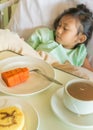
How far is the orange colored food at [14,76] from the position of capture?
0.85 m

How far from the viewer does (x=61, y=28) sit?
1.45 m

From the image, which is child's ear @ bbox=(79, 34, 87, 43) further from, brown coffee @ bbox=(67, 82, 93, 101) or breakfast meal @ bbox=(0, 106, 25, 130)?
breakfast meal @ bbox=(0, 106, 25, 130)

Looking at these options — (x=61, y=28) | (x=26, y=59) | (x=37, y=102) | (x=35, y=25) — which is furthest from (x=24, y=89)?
(x=35, y=25)

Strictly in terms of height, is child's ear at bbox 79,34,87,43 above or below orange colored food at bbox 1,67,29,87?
below

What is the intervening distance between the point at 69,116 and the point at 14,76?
0.72ft

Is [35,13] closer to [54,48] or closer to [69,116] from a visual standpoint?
[54,48]

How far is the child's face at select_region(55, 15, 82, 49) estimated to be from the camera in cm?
145

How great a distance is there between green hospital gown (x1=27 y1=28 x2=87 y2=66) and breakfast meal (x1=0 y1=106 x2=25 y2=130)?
77 cm

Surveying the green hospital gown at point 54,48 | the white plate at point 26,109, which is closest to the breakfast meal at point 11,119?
the white plate at point 26,109

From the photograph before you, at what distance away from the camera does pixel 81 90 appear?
74cm

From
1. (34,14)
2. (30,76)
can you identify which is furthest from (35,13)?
(30,76)

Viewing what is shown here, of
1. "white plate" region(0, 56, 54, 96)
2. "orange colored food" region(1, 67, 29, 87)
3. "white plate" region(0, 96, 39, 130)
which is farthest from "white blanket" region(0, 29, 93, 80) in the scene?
"white plate" region(0, 96, 39, 130)

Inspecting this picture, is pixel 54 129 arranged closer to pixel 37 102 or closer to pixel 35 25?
pixel 37 102

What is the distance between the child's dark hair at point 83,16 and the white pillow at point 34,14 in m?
0.06
